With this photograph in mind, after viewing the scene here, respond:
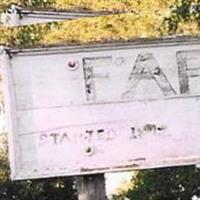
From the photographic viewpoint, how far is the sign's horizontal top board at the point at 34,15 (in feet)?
13.0

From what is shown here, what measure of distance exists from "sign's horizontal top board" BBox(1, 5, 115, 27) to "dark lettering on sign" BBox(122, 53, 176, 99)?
48 cm

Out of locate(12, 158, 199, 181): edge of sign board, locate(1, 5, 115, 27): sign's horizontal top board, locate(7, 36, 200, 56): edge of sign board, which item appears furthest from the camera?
locate(1, 5, 115, 27): sign's horizontal top board

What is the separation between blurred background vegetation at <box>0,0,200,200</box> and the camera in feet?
15.4

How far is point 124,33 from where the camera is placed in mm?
4418

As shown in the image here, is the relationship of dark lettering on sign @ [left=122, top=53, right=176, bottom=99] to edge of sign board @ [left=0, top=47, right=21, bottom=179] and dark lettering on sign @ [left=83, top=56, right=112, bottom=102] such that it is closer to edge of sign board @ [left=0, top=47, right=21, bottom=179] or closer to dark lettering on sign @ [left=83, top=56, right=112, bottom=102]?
dark lettering on sign @ [left=83, top=56, right=112, bottom=102]

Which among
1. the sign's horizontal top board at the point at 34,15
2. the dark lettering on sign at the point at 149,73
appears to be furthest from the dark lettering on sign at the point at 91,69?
the sign's horizontal top board at the point at 34,15

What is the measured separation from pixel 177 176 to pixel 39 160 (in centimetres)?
810

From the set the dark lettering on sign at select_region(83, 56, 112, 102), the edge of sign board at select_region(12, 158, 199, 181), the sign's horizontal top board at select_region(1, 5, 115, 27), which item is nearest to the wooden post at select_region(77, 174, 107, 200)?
the edge of sign board at select_region(12, 158, 199, 181)

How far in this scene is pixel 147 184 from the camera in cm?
1152

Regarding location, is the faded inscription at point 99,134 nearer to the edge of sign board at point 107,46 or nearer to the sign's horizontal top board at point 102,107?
the sign's horizontal top board at point 102,107

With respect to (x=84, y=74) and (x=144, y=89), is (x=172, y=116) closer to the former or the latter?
(x=144, y=89)

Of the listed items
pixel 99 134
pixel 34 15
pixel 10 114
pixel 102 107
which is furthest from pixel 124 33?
pixel 10 114

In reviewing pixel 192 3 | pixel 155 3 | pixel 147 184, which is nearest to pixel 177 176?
pixel 147 184

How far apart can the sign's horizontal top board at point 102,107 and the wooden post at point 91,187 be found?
3.8 inches
